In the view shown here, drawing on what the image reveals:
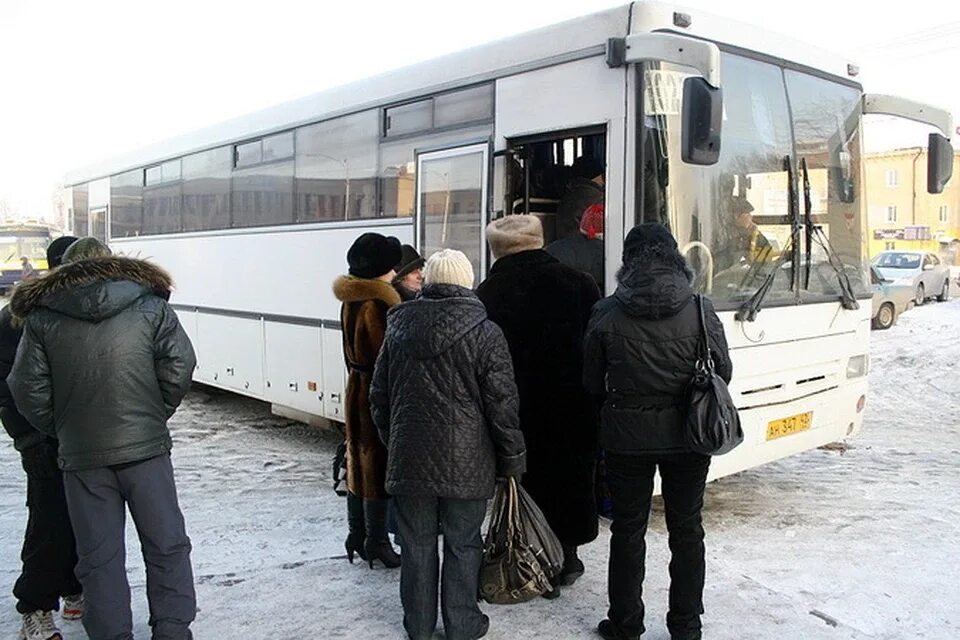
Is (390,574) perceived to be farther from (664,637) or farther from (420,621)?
(664,637)

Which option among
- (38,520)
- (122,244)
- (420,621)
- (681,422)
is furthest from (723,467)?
(122,244)

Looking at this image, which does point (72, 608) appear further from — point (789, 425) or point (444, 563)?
point (789, 425)

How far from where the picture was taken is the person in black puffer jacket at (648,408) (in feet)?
13.5

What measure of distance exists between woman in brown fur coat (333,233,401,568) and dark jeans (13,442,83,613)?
158 cm

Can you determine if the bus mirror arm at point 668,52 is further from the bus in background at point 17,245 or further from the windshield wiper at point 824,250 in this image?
the bus in background at point 17,245

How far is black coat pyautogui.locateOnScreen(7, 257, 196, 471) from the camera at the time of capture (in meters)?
3.82

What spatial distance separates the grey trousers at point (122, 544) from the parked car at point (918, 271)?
70.8ft

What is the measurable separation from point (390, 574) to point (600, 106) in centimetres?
309

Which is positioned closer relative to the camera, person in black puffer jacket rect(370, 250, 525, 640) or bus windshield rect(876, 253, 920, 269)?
person in black puffer jacket rect(370, 250, 525, 640)

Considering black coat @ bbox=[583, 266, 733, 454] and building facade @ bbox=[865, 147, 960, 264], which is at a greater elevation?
building facade @ bbox=[865, 147, 960, 264]

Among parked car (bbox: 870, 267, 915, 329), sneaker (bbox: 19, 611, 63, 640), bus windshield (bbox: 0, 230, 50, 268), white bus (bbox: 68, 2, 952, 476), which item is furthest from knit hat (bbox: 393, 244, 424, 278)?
bus windshield (bbox: 0, 230, 50, 268)

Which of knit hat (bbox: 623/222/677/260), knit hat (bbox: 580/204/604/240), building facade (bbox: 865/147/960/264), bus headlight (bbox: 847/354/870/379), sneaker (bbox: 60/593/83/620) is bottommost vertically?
sneaker (bbox: 60/593/83/620)

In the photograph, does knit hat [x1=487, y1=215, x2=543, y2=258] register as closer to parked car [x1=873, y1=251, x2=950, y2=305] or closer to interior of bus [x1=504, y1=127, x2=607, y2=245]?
interior of bus [x1=504, y1=127, x2=607, y2=245]

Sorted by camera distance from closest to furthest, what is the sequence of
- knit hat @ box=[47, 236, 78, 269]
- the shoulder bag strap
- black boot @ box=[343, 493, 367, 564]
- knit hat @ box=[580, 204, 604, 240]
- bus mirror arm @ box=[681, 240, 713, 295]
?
the shoulder bag strap, knit hat @ box=[47, 236, 78, 269], black boot @ box=[343, 493, 367, 564], bus mirror arm @ box=[681, 240, 713, 295], knit hat @ box=[580, 204, 604, 240]
